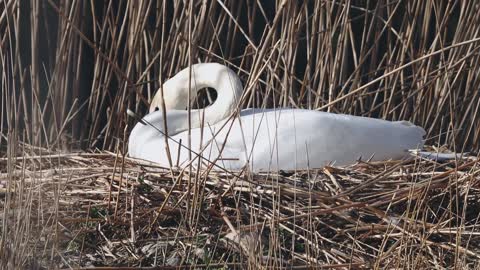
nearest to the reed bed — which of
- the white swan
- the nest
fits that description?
the nest

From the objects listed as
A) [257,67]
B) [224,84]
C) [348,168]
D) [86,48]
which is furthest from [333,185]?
[86,48]

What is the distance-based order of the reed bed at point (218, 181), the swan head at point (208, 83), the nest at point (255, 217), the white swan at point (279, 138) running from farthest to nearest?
1. the swan head at point (208, 83)
2. the white swan at point (279, 138)
3. the nest at point (255, 217)
4. the reed bed at point (218, 181)

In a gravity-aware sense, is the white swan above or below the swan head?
below

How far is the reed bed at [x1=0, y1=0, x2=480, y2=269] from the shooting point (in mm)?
3699

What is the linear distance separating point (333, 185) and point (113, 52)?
68.9 inches

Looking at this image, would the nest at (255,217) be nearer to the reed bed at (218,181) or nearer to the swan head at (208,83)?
the reed bed at (218,181)

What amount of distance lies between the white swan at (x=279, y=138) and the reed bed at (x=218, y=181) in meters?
0.13

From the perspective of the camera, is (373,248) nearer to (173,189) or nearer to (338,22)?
(173,189)

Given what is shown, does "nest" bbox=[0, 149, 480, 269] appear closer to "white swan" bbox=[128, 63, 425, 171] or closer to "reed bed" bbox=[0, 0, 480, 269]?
"reed bed" bbox=[0, 0, 480, 269]

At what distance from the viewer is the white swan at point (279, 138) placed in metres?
5.03


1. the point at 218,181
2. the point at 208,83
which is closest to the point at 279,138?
the point at 218,181

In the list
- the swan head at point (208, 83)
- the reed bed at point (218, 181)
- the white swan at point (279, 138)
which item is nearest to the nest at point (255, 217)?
the reed bed at point (218, 181)

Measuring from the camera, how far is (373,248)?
14.0 feet

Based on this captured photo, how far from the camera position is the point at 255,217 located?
12.6ft
